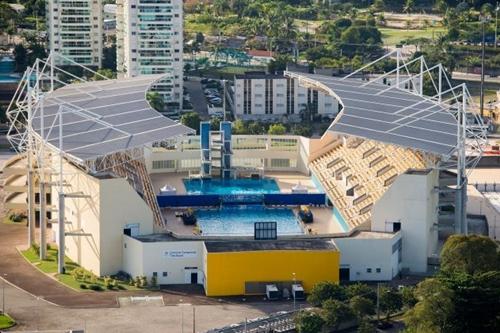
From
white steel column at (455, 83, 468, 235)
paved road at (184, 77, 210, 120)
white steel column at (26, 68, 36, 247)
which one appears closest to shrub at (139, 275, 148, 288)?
white steel column at (26, 68, 36, 247)

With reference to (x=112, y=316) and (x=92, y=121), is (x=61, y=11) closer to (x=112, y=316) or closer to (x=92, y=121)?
(x=92, y=121)

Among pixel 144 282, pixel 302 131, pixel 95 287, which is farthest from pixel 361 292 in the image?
pixel 302 131

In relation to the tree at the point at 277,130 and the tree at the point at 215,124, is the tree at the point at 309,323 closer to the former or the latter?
the tree at the point at 277,130

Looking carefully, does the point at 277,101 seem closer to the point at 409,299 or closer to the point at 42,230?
the point at 42,230

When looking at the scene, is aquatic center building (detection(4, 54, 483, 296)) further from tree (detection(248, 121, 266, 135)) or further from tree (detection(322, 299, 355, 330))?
tree (detection(248, 121, 266, 135))

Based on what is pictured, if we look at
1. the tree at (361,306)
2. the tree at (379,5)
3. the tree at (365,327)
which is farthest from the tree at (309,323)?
the tree at (379,5)
